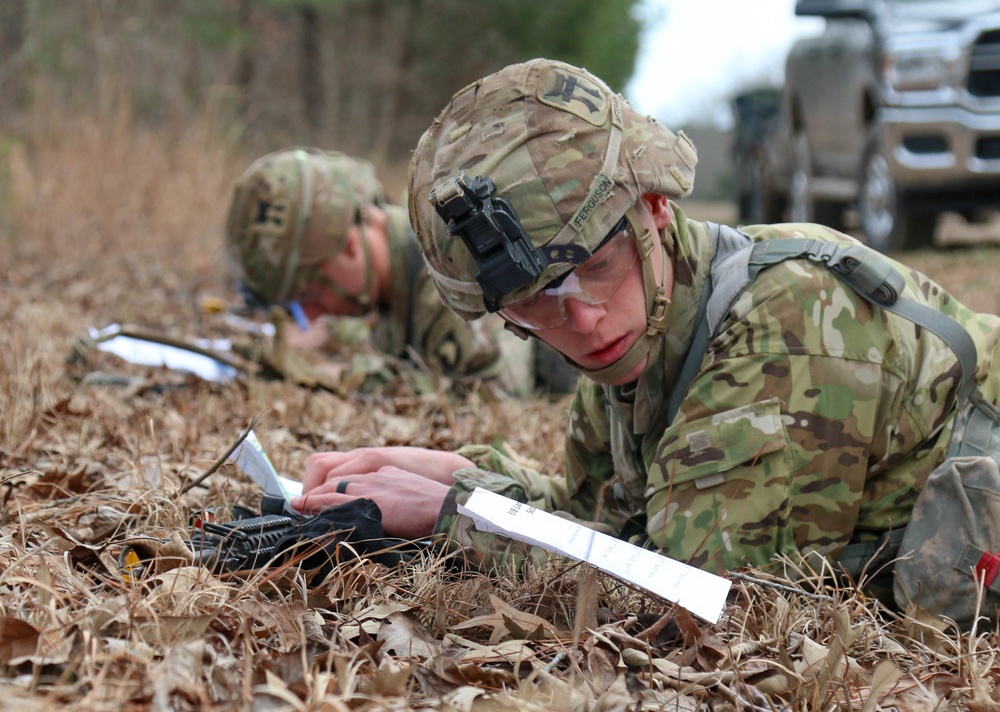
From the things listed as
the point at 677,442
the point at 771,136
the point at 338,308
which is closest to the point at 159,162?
the point at 338,308

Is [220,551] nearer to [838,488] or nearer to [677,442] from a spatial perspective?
[677,442]

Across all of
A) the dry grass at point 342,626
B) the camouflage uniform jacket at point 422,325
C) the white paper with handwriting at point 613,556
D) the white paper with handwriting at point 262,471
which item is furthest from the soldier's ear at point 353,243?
the white paper with handwriting at point 613,556

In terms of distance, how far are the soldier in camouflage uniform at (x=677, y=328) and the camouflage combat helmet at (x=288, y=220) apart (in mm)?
2542

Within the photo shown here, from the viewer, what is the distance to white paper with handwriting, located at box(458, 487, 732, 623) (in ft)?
5.68

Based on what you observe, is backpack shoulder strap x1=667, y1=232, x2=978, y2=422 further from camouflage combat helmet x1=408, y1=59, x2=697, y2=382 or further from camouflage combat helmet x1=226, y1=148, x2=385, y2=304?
camouflage combat helmet x1=226, y1=148, x2=385, y2=304

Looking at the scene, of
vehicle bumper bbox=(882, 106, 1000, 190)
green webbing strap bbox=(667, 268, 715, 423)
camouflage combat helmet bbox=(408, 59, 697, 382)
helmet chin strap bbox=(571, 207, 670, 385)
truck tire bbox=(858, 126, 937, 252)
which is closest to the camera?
camouflage combat helmet bbox=(408, 59, 697, 382)

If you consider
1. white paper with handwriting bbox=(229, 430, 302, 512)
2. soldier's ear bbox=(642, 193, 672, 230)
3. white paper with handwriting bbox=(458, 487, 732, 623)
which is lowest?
white paper with handwriting bbox=(229, 430, 302, 512)

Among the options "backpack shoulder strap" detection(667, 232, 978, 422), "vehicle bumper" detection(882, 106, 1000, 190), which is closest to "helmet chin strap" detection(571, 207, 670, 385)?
"backpack shoulder strap" detection(667, 232, 978, 422)

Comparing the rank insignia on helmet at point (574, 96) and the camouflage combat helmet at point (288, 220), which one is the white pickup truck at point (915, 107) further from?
the rank insignia on helmet at point (574, 96)

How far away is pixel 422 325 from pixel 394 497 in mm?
2425

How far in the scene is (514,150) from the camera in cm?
196

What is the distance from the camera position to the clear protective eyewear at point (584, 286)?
2.01 m

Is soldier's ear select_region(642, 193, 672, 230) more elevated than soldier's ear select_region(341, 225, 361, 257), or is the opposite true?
soldier's ear select_region(642, 193, 672, 230)

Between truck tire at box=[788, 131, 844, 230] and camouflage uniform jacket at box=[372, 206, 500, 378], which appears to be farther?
truck tire at box=[788, 131, 844, 230]
